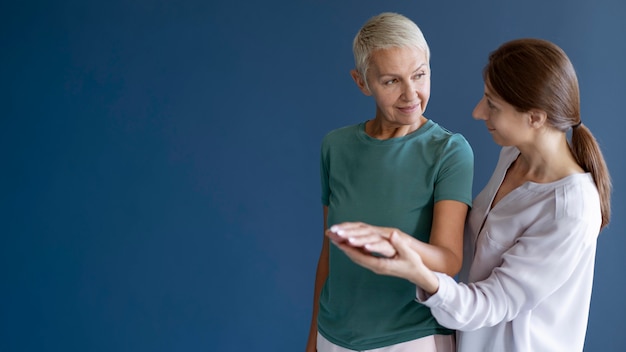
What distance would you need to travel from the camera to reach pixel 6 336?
2.99 meters

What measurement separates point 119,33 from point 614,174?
191 centimetres

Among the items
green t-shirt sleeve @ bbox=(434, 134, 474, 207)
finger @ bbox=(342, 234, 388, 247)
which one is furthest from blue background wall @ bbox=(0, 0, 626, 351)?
finger @ bbox=(342, 234, 388, 247)

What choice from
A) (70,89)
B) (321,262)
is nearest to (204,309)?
(70,89)

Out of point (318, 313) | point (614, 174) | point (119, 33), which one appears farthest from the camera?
point (119, 33)

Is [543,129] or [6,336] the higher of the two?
[543,129]

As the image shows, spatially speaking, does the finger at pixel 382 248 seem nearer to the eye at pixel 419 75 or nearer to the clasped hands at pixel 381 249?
the clasped hands at pixel 381 249

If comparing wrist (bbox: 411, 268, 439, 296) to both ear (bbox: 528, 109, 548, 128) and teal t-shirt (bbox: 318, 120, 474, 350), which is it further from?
ear (bbox: 528, 109, 548, 128)

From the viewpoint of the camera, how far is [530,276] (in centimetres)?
145

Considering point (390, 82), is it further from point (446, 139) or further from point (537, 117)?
point (537, 117)

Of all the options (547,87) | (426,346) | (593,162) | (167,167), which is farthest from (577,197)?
(167,167)

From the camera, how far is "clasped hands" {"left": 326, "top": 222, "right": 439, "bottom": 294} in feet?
4.32

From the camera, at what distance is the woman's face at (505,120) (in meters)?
1.51

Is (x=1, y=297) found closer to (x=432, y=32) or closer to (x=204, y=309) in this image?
(x=204, y=309)

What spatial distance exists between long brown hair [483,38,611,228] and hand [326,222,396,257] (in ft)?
1.32
